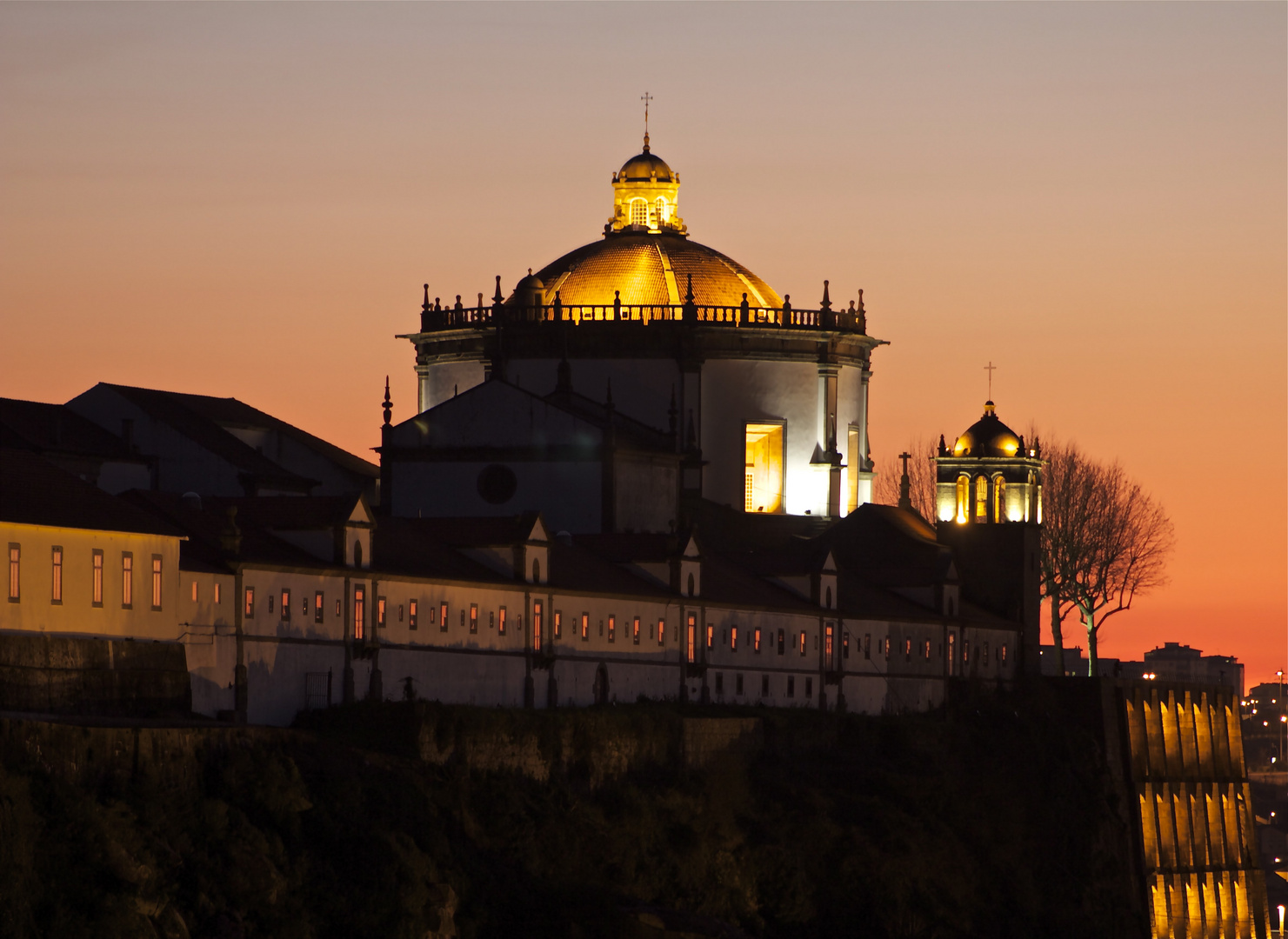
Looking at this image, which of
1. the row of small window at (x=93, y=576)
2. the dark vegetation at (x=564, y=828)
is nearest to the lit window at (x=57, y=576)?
the row of small window at (x=93, y=576)

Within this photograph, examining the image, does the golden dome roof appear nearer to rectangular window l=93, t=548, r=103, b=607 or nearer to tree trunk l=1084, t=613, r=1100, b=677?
tree trunk l=1084, t=613, r=1100, b=677

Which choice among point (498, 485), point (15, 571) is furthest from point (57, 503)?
point (498, 485)

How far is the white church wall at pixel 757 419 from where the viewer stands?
10712 centimetres

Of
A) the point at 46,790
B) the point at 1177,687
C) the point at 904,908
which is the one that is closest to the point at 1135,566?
the point at 1177,687

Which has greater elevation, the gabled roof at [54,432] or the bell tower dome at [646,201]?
the bell tower dome at [646,201]

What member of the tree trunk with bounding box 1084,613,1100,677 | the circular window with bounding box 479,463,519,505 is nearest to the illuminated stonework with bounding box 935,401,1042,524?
the tree trunk with bounding box 1084,613,1100,677

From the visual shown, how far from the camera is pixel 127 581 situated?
195 ft

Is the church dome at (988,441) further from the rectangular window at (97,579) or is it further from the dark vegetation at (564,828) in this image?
the rectangular window at (97,579)

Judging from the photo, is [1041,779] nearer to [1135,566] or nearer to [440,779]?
[1135,566]

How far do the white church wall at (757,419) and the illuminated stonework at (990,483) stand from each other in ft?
18.5

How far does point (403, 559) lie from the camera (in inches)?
2827

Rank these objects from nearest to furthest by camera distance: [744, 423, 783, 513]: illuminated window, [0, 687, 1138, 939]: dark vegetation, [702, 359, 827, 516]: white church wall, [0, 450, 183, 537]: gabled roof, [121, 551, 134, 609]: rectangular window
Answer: [0, 687, 1138, 939]: dark vegetation
[0, 450, 183, 537]: gabled roof
[121, 551, 134, 609]: rectangular window
[702, 359, 827, 516]: white church wall
[744, 423, 783, 513]: illuminated window

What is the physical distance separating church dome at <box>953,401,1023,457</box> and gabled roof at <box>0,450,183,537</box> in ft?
181

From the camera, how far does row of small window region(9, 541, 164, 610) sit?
56125 mm
